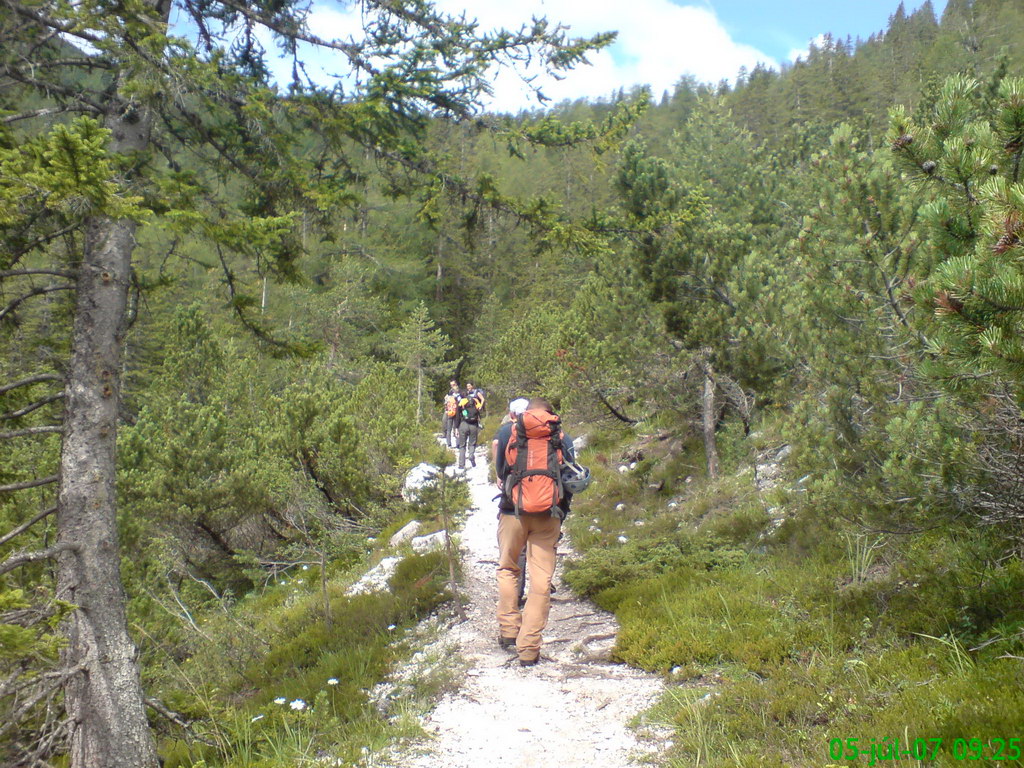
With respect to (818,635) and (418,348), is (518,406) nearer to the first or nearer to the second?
(818,635)

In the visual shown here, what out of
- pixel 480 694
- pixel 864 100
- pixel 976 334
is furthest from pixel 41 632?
pixel 864 100

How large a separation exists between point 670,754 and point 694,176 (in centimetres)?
1426

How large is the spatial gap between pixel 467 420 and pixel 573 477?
8.97 m

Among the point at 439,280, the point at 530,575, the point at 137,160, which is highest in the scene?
the point at 439,280

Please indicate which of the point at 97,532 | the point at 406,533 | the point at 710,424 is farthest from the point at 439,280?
the point at 97,532

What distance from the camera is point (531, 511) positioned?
16.8ft

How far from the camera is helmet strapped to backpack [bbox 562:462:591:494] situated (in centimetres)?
→ 534

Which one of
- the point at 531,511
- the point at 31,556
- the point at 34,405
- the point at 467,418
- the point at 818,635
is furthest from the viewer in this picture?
the point at 467,418

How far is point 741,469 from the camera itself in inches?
364

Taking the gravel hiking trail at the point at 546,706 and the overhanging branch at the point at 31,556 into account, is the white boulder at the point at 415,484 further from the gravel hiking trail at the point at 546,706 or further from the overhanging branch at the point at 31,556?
the overhanging branch at the point at 31,556

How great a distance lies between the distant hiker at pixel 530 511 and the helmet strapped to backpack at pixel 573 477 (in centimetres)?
7

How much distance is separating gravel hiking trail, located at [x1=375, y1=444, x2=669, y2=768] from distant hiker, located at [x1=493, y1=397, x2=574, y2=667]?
12.0 inches

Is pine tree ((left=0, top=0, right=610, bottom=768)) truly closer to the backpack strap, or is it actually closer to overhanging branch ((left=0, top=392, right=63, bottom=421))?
overhanging branch ((left=0, top=392, right=63, bottom=421))
